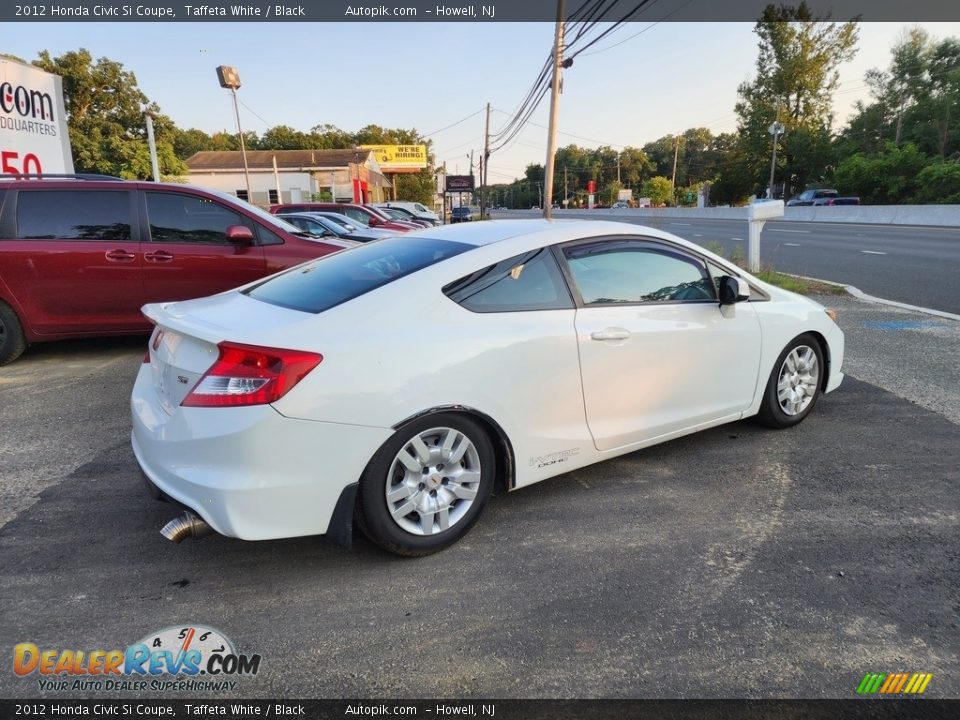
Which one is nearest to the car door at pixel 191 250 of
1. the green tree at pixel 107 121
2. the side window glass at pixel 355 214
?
the side window glass at pixel 355 214

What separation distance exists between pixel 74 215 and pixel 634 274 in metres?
5.45

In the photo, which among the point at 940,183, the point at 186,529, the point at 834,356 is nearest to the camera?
the point at 186,529

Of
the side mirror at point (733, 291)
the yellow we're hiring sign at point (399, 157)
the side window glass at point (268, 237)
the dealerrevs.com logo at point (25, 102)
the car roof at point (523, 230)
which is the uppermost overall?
the yellow we're hiring sign at point (399, 157)

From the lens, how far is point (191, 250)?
6348 millimetres

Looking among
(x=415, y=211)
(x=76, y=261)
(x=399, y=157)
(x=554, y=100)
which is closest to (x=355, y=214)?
(x=554, y=100)

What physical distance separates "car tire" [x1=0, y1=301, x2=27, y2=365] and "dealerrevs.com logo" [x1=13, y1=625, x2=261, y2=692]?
4.76 metres

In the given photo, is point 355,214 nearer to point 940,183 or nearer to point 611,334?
point 611,334

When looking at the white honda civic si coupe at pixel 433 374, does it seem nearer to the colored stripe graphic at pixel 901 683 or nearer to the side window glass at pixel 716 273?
the side window glass at pixel 716 273

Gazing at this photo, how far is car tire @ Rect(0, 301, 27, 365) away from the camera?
6.02 m

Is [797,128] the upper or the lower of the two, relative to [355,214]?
upper

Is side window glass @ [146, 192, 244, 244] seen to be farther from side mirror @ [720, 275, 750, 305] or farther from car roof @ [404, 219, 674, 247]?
side mirror @ [720, 275, 750, 305]

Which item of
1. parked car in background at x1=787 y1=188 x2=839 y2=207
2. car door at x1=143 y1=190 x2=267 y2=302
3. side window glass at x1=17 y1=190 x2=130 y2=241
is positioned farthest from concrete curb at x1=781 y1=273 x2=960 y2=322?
parked car in background at x1=787 y1=188 x2=839 y2=207

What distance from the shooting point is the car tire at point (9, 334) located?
19.7ft

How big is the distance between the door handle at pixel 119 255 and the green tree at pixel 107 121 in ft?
142
